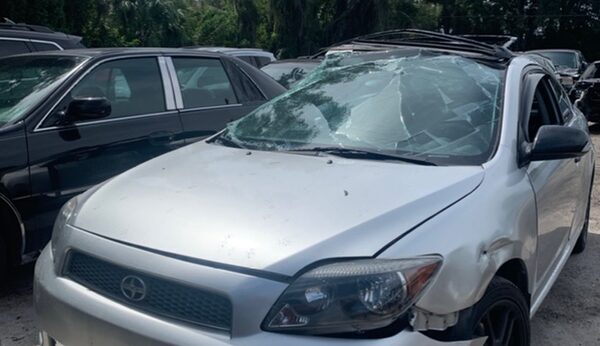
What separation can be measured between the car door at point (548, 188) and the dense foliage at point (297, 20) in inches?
580

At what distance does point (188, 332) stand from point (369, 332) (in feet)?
1.92

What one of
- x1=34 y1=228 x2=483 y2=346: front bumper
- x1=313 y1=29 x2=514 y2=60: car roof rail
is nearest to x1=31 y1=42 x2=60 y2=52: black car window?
x1=313 y1=29 x2=514 y2=60: car roof rail

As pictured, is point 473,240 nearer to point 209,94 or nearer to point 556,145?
point 556,145

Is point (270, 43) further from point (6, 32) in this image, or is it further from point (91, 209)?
point (91, 209)

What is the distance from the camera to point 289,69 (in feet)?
26.9

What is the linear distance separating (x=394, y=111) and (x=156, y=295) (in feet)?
5.44

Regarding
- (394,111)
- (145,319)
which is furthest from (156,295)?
(394,111)

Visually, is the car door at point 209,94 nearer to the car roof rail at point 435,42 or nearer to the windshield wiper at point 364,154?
the car roof rail at point 435,42

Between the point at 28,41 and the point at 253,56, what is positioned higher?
the point at 28,41

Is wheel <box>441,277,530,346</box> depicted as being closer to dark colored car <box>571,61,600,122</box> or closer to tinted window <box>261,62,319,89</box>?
tinted window <box>261,62,319,89</box>

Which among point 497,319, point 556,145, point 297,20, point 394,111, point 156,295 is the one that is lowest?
point 497,319

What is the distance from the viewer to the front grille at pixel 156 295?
6.01 feet

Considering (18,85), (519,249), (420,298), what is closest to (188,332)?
(420,298)

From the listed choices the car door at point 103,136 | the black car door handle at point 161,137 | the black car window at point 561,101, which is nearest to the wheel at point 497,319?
the black car window at point 561,101
